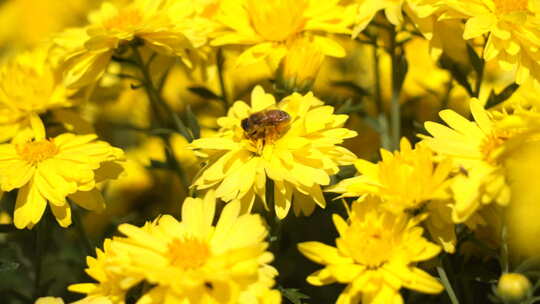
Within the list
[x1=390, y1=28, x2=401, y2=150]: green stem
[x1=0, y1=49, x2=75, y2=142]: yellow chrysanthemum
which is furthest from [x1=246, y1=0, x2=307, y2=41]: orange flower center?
[x1=0, y1=49, x2=75, y2=142]: yellow chrysanthemum

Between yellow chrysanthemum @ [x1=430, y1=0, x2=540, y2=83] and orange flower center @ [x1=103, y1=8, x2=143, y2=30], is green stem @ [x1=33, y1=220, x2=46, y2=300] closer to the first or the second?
orange flower center @ [x1=103, y1=8, x2=143, y2=30]

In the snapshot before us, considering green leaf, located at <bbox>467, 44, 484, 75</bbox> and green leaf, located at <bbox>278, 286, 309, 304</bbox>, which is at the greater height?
green leaf, located at <bbox>467, 44, 484, 75</bbox>

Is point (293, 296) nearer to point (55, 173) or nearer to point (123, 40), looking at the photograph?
point (55, 173)

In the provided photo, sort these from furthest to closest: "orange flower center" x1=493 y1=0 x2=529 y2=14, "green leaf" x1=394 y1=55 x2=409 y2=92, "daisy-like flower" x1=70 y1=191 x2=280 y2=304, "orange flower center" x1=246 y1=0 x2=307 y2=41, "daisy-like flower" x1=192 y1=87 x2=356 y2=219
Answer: "green leaf" x1=394 y1=55 x2=409 y2=92 < "orange flower center" x1=246 y1=0 x2=307 y2=41 < "orange flower center" x1=493 y1=0 x2=529 y2=14 < "daisy-like flower" x1=192 y1=87 x2=356 y2=219 < "daisy-like flower" x1=70 y1=191 x2=280 y2=304

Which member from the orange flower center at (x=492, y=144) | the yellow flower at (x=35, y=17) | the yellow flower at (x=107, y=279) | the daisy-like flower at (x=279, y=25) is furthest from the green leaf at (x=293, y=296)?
the yellow flower at (x=35, y=17)

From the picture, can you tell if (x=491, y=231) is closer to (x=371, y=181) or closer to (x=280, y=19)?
(x=371, y=181)

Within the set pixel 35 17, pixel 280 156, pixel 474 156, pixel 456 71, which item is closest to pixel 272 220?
pixel 280 156
